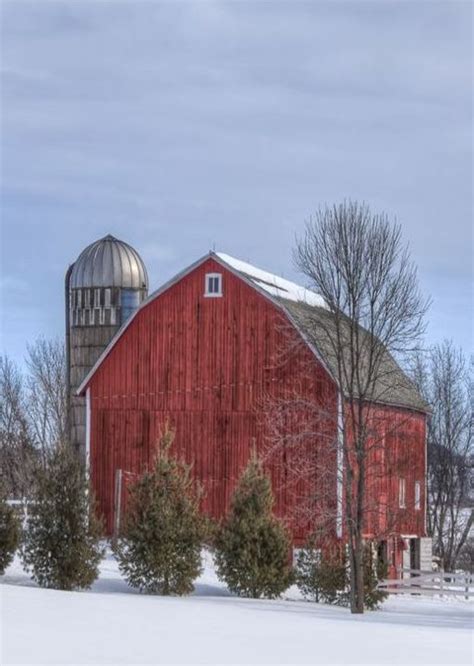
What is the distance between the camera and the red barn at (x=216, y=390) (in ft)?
118

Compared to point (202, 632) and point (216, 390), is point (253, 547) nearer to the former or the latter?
point (216, 390)

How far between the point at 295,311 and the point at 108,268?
38.3 ft

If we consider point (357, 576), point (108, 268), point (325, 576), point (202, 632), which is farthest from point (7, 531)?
point (108, 268)

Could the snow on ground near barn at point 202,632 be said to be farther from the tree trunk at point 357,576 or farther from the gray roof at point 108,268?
the gray roof at point 108,268

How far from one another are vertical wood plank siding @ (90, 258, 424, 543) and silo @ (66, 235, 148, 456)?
6.82m

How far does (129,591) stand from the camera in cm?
2852

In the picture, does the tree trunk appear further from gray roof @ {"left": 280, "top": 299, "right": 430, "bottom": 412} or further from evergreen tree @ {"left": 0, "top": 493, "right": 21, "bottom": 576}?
evergreen tree @ {"left": 0, "top": 493, "right": 21, "bottom": 576}

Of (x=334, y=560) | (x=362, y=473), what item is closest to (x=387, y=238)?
(x=362, y=473)

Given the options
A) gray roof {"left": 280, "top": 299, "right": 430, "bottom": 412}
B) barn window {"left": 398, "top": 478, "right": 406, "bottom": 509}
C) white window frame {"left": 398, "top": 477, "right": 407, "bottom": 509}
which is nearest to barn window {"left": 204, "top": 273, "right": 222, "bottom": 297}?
gray roof {"left": 280, "top": 299, "right": 430, "bottom": 412}

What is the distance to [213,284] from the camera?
123 ft

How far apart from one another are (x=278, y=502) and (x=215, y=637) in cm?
1782

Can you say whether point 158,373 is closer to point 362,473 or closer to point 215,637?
point 362,473

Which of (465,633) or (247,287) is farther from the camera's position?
(247,287)

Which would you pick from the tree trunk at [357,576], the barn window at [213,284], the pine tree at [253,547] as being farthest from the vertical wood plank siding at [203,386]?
the tree trunk at [357,576]
